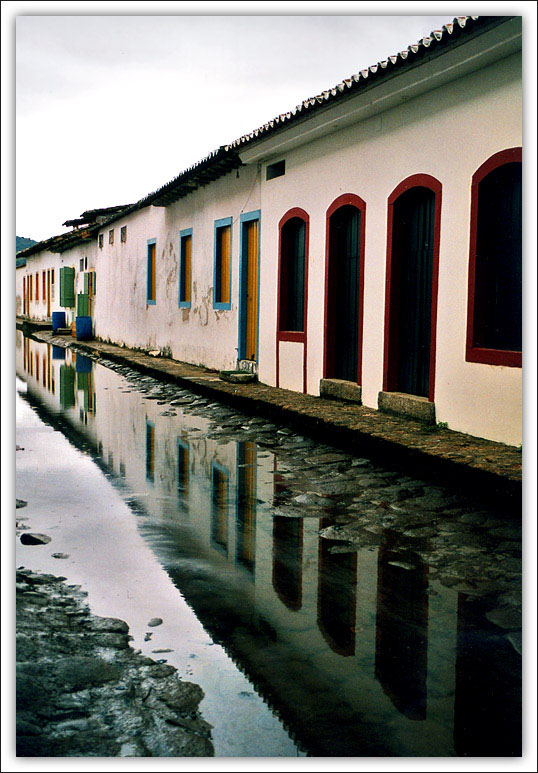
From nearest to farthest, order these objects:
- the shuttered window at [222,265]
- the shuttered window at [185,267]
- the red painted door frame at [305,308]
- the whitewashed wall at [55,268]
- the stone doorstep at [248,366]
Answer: the red painted door frame at [305,308], the stone doorstep at [248,366], the shuttered window at [222,265], the shuttered window at [185,267], the whitewashed wall at [55,268]

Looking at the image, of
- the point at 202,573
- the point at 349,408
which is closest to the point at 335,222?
the point at 349,408

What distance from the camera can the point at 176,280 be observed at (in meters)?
18.8

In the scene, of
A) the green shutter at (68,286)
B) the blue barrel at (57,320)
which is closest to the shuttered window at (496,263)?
the green shutter at (68,286)

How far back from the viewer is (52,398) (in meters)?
12.2

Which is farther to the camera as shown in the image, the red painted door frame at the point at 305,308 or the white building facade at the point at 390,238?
the red painted door frame at the point at 305,308

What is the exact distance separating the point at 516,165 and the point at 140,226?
16.6 meters

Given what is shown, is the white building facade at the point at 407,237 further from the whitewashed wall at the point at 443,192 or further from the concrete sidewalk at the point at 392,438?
the concrete sidewalk at the point at 392,438

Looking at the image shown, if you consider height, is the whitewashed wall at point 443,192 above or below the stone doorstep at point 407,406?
above

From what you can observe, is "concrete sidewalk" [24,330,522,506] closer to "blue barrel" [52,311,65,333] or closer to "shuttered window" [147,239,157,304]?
"shuttered window" [147,239,157,304]

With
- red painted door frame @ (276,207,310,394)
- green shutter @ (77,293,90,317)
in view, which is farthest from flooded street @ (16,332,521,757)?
green shutter @ (77,293,90,317)

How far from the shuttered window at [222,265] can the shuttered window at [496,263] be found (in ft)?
26.7

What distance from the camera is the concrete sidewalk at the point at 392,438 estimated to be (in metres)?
5.84

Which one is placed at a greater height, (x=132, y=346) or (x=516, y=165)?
(x=516, y=165)

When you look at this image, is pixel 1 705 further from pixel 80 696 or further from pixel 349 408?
pixel 349 408
